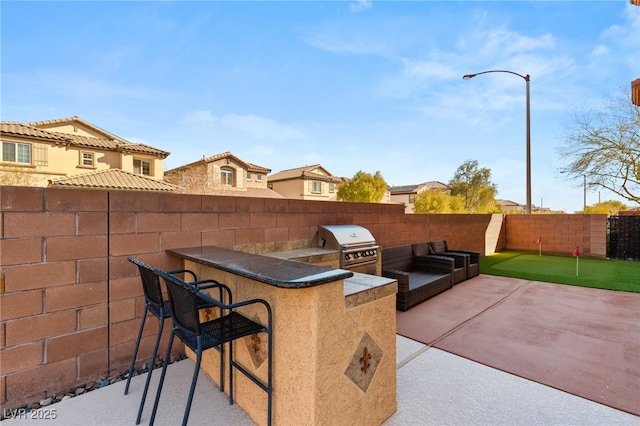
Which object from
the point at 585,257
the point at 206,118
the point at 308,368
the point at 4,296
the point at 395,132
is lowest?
the point at 585,257

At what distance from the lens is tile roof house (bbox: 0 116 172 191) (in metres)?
13.6

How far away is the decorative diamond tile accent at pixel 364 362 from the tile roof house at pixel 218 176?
1865cm

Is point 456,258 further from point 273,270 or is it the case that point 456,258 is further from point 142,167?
point 142,167

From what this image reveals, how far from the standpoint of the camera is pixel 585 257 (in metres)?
9.70

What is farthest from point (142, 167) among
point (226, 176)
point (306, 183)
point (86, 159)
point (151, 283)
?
point (151, 283)

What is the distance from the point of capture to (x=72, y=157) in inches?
643

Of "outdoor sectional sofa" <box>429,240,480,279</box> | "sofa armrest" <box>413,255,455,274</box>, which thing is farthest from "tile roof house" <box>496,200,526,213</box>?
"sofa armrest" <box>413,255,455,274</box>

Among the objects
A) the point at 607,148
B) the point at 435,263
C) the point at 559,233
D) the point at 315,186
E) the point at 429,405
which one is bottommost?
the point at 429,405

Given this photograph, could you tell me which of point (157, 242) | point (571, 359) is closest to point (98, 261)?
point (157, 242)

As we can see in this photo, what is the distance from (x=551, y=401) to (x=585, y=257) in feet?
34.6

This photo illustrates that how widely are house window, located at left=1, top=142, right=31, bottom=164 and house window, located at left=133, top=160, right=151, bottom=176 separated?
17.0 feet

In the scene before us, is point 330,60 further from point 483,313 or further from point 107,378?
point 107,378

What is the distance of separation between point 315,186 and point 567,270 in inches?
924

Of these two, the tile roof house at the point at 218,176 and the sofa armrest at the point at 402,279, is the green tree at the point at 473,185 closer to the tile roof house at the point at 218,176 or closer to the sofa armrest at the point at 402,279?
the tile roof house at the point at 218,176
